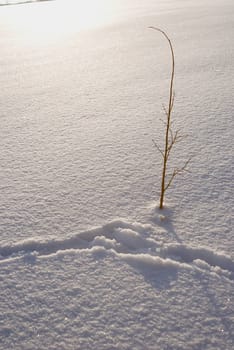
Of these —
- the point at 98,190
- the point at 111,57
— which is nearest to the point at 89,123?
the point at 98,190

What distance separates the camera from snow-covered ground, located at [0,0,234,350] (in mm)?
968

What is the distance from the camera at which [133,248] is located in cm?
123

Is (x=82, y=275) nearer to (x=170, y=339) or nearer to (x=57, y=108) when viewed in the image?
(x=170, y=339)

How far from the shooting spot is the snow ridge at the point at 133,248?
1156 millimetres

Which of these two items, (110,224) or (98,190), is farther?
(98,190)

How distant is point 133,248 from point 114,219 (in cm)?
17

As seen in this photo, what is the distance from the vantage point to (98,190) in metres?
1.54

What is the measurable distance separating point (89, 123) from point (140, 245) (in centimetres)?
123

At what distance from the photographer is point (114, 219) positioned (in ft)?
4.44

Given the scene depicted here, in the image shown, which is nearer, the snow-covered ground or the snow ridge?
the snow-covered ground

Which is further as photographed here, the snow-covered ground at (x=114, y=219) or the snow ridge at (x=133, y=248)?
the snow ridge at (x=133, y=248)

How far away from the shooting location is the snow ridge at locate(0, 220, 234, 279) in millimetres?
1156

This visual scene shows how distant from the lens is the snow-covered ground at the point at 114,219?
3.18 feet

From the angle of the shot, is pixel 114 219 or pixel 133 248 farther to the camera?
pixel 114 219
